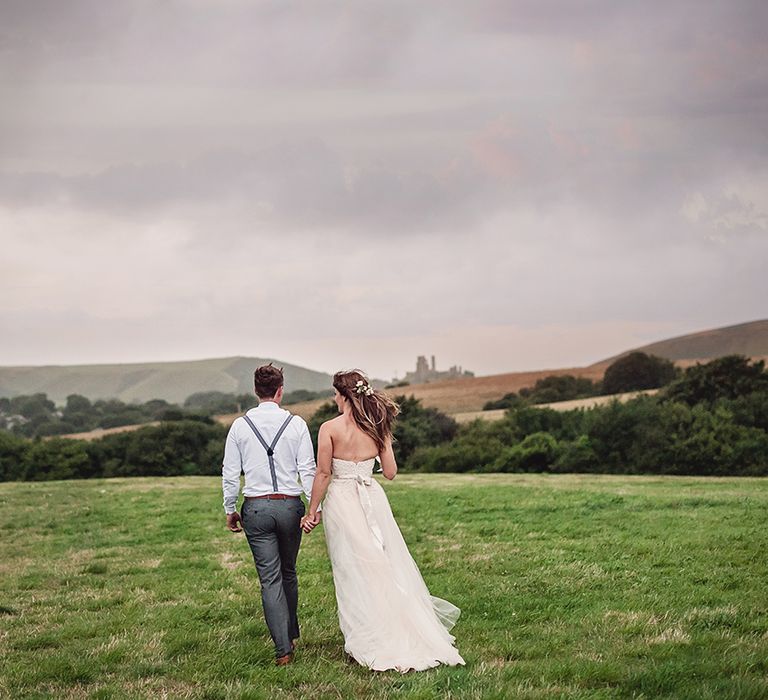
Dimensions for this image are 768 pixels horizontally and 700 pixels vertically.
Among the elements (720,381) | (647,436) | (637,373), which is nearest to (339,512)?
(647,436)

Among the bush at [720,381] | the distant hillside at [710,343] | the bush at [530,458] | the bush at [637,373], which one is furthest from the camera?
the bush at [637,373]

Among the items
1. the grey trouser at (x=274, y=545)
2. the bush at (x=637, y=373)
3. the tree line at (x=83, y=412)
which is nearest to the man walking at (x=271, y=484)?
the grey trouser at (x=274, y=545)

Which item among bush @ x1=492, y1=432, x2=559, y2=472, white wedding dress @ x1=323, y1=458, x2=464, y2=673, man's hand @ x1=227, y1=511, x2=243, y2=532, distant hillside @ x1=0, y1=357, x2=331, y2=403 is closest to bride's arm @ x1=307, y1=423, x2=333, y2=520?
white wedding dress @ x1=323, y1=458, x2=464, y2=673

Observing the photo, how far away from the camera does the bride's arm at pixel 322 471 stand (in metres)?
8.00

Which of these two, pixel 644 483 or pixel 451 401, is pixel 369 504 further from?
pixel 451 401

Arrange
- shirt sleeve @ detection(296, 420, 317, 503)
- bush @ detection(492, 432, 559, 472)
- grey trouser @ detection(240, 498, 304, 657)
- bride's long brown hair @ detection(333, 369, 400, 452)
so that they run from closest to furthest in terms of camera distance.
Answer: grey trouser @ detection(240, 498, 304, 657), shirt sleeve @ detection(296, 420, 317, 503), bride's long brown hair @ detection(333, 369, 400, 452), bush @ detection(492, 432, 559, 472)

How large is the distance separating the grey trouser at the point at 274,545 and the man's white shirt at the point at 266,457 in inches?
5.6

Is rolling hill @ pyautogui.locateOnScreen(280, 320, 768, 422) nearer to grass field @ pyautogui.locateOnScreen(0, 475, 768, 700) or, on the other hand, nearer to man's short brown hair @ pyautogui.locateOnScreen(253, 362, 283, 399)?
grass field @ pyautogui.locateOnScreen(0, 475, 768, 700)

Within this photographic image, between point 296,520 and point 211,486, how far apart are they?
24637 millimetres

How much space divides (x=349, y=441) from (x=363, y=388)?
1.80 feet

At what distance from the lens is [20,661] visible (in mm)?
8125

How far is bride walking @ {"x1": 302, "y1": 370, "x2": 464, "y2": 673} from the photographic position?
25.1ft

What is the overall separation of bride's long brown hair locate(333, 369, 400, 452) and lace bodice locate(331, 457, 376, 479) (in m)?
0.24

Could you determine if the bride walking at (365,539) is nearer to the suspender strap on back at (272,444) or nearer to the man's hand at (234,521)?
the suspender strap on back at (272,444)
